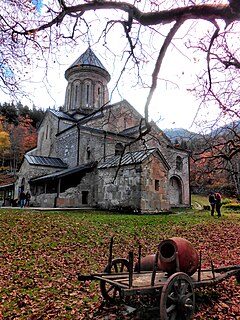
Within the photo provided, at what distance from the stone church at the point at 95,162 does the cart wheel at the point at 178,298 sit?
22.3 ft

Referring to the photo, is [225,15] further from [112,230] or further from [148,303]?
[112,230]

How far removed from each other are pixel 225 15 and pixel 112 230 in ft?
28.4

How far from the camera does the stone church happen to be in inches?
671

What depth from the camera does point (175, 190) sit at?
29.0 m

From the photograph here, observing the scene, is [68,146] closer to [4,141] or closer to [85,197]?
[85,197]

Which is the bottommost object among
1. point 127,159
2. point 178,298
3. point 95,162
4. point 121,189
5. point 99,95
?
point 178,298

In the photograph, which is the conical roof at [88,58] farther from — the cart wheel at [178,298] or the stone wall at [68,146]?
the stone wall at [68,146]

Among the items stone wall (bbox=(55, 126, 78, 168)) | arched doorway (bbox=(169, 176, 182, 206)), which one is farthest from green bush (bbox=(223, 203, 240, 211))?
stone wall (bbox=(55, 126, 78, 168))

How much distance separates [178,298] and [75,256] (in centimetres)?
445

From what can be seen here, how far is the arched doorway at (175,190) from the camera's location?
2863 cm

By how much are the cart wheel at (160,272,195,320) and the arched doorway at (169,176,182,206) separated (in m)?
25.0

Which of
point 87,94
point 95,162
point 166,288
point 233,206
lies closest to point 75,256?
point 166,288

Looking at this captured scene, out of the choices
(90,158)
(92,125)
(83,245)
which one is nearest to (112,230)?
(83,245)

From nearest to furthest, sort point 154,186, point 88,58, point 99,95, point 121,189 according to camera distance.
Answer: point 88,58 → point 154,186 → point 121,189 → point 99,95
